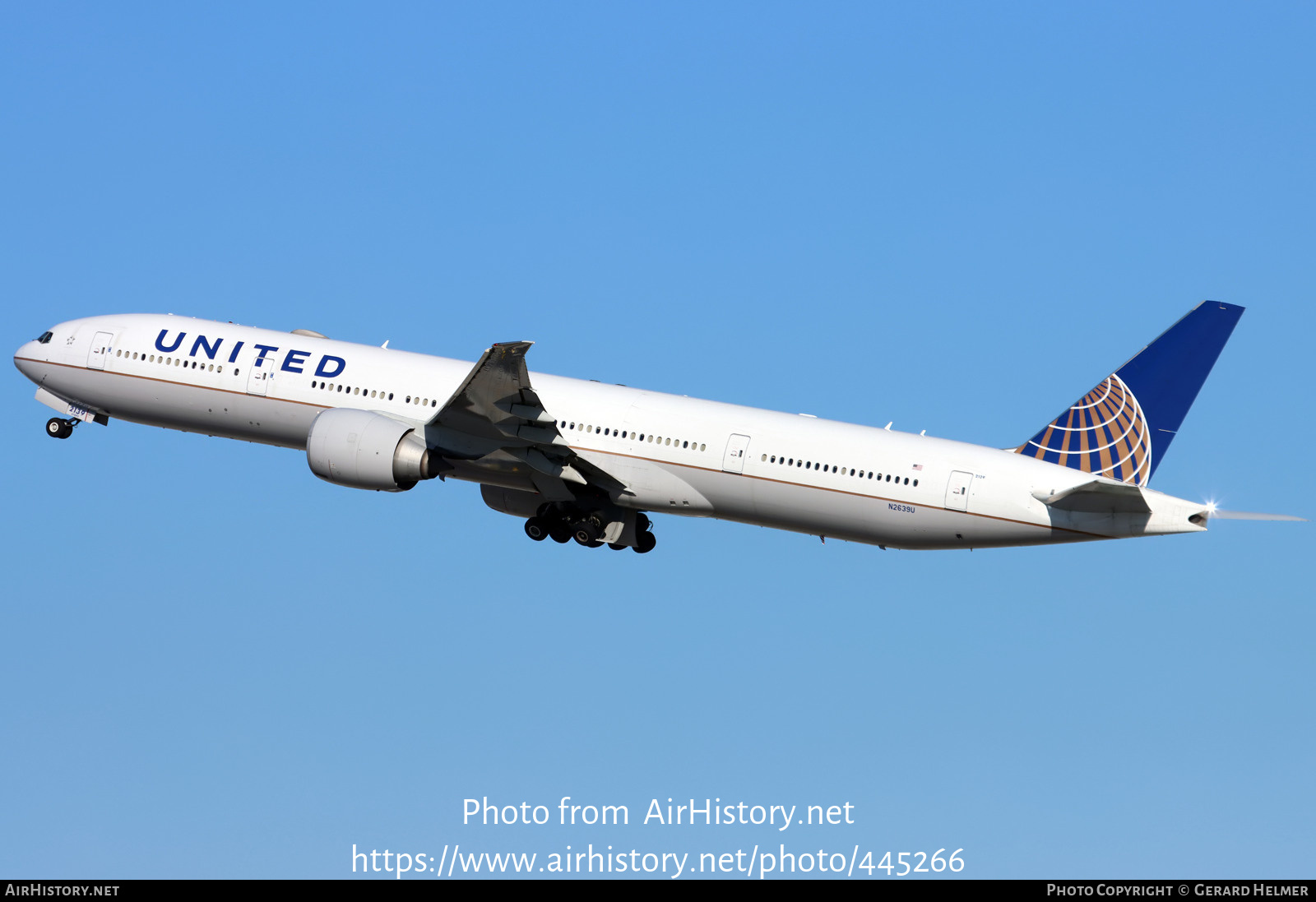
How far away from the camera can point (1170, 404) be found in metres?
39.4

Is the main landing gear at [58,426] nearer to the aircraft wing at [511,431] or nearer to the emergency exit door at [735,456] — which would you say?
the aircraft wing at [511,431]

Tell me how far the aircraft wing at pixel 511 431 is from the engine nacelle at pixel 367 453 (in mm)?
808

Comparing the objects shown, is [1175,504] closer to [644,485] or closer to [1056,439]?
[1056,439]

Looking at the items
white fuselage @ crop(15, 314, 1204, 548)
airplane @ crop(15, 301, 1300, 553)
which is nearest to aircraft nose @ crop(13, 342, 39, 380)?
white fuselage @ crop(15, 314, 1204, 548)

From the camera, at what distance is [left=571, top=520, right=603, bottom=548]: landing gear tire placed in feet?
141

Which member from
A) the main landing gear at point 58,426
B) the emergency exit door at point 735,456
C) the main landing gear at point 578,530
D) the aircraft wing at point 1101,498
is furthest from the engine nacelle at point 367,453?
the aircraft wing at point 1101,498

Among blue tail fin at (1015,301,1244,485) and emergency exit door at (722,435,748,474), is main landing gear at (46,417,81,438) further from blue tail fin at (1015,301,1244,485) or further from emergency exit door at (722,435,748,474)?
blue tail fin at (1015,301,1244,485)

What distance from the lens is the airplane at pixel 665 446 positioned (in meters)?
38.8

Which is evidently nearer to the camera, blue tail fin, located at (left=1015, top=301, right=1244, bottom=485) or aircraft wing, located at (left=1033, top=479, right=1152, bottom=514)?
aircraft wing, located at (left=1033, top=479, right=1152, bottom=514)

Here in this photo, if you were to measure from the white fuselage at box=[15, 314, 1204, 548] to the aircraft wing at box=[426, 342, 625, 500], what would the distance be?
1.72ft

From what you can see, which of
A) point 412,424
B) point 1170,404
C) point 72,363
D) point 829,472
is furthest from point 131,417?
point 1170,404

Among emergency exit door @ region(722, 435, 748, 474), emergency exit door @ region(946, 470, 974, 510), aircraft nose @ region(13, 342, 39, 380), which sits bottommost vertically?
emergency exit door @ region(946, 470, 974, 510)
